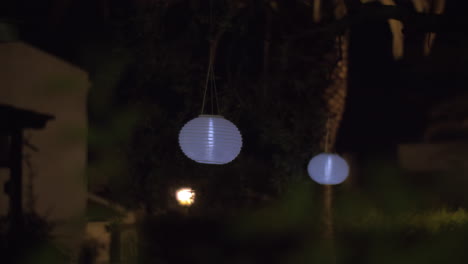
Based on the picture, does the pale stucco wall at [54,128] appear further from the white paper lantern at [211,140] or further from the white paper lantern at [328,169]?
the white paper lantern at [211,140]

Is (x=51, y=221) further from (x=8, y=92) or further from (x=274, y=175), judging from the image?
(x=274, y=175)

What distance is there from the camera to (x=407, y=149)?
16.7 meters

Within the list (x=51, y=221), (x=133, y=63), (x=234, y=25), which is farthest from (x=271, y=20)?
(x=51, y=221)

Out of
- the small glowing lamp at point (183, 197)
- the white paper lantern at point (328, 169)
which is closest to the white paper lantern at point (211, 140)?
the white paper lantern at point (328, 169)

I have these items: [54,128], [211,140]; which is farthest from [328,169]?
[54,128]

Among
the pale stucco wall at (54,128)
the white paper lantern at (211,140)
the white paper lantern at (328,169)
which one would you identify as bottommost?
the white paper lantern at (211,140)

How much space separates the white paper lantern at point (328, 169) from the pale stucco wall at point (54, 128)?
19.5ft

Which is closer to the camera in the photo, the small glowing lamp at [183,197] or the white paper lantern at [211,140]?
the white paper lantern at [211,140]

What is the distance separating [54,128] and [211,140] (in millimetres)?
7403

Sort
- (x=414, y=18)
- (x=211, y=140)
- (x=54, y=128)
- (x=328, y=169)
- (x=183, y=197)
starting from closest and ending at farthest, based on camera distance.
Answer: (x=414, y=18)
(x=211, y=140)
(x=328, y=169)
(x=183, y=197)
(x=54, y=128)

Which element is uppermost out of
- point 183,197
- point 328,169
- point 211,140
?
point 183,197

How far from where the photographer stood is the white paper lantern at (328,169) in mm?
Answer: 8109

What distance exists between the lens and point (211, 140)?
18.3 feet

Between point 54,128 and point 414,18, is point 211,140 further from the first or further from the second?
point 54,128
